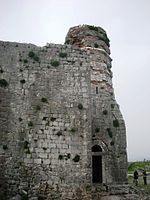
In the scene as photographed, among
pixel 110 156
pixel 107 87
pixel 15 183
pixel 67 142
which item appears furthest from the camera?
pixel 107 87

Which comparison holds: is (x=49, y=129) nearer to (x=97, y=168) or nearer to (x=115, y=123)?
(x=97, y=168)

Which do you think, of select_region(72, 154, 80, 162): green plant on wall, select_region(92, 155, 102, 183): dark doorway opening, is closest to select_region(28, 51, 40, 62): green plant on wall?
select_region(72, 154, 80, 162): green plant on wall

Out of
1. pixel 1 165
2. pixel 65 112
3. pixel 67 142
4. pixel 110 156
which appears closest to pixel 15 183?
pixel 1 165

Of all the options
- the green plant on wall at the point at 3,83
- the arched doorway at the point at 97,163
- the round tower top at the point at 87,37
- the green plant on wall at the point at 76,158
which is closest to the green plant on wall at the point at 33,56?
the green plant on wall at the point at 3,83

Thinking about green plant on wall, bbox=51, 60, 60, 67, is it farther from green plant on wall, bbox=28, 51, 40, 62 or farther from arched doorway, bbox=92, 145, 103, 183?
arched doorway, bbox=92, 145, 103, 183

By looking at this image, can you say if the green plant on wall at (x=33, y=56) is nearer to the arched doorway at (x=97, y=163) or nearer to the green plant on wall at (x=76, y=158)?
the green plant on wall at (x=76, y=158)

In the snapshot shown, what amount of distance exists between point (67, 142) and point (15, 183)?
10.2 ft

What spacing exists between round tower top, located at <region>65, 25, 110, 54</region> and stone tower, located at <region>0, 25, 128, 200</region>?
3.60m

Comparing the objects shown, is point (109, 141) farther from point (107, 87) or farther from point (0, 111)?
point (0, 111)

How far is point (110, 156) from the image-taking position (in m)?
18.8

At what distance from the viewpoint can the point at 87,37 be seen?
A: 828 inches

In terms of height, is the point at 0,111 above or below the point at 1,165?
above

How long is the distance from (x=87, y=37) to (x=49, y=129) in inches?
306

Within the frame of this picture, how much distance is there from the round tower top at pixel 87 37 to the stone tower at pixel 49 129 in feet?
11.8
